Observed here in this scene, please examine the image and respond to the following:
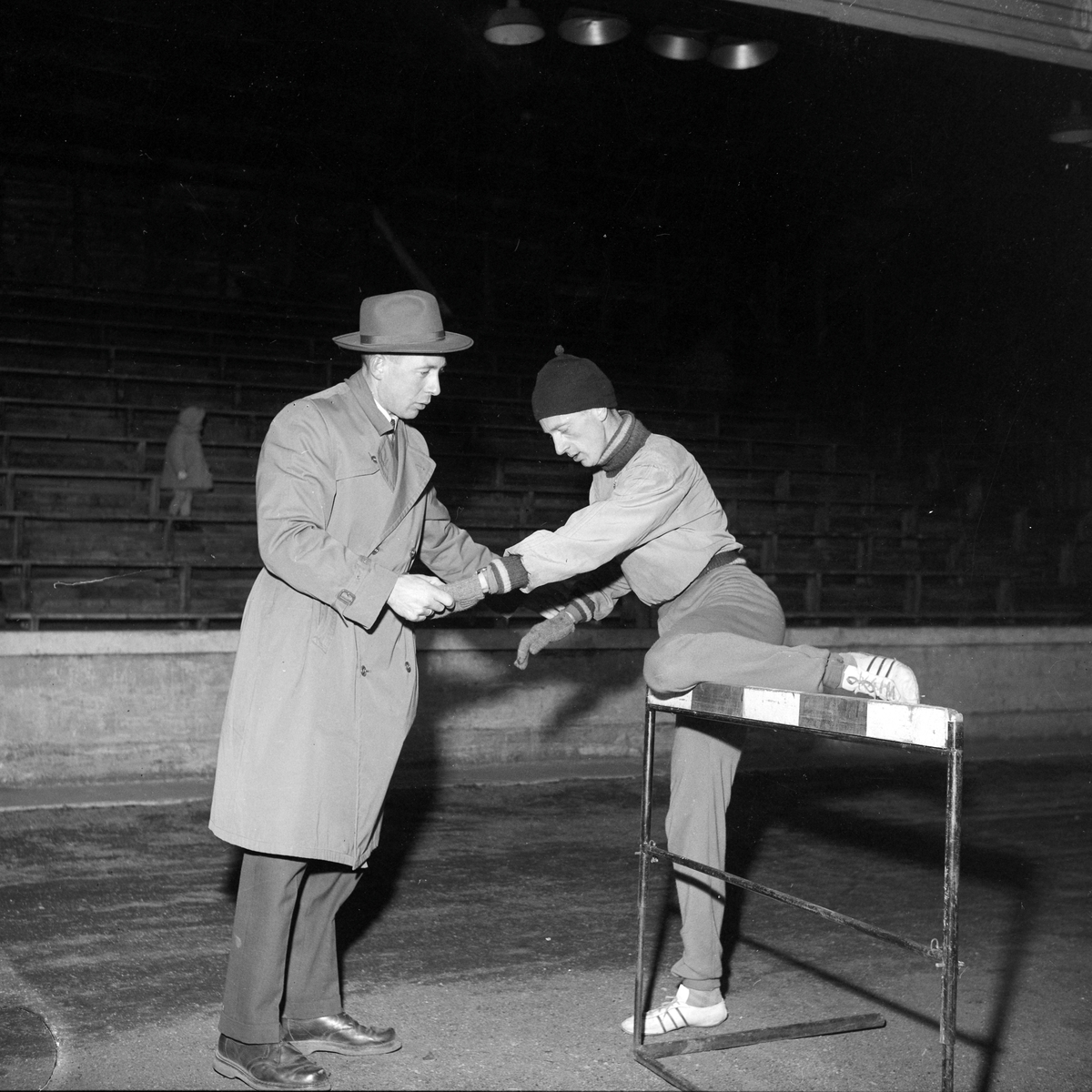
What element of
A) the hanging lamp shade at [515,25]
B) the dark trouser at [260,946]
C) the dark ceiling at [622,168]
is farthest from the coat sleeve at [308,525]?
the dark ceiling at [622,168]

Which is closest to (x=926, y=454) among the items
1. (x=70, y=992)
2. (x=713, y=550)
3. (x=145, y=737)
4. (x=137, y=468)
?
(x=137, y=468)

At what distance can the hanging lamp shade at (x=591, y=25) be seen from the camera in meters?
8.43

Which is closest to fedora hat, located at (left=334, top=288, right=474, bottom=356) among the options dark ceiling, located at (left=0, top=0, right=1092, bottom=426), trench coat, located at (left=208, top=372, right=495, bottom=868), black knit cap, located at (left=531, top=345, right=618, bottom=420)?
trench coat, located at (left=208, top=372, right=495, bottom=868)

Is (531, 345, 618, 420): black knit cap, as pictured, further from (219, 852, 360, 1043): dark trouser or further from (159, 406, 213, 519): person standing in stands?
(159, 406, 213, 519): person standing in stands

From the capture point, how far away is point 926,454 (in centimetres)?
1256

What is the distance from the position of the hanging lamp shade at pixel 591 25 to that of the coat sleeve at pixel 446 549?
6.05 metres

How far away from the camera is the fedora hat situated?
9.69 feet

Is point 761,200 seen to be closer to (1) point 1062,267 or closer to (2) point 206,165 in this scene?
(1) point 1062,267

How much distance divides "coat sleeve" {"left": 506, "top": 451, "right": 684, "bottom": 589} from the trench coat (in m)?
0.42

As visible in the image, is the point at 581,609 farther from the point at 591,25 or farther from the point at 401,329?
the point at 591,25

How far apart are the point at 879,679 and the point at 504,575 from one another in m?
0.99

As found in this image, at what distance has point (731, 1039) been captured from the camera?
2.97 m

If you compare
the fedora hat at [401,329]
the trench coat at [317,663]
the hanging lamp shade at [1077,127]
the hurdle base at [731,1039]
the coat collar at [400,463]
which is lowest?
the hurdle base at [731,1039]

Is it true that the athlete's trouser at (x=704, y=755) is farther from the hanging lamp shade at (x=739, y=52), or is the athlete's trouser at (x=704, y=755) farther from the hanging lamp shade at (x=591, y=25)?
the hanging lamp shade at (x=739, y=52)
